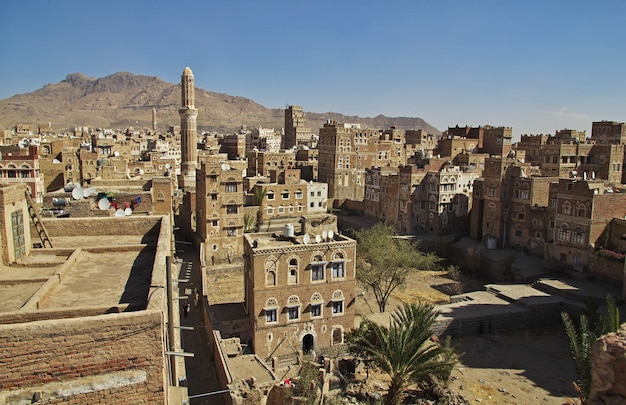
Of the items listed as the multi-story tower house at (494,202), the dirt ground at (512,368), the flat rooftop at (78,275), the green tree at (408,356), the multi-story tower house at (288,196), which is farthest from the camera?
the multi-story tower house at (288,196)

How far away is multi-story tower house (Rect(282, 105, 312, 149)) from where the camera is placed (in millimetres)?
93750

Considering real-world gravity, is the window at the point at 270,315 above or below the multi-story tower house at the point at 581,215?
below

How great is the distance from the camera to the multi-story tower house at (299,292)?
20.0 meters

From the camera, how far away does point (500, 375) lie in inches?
760

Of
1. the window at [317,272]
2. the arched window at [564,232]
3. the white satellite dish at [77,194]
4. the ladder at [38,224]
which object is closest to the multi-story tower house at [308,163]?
the arched window at [564,232]

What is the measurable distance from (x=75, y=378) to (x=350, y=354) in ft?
52.6

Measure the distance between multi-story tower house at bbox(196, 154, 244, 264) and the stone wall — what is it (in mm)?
28771

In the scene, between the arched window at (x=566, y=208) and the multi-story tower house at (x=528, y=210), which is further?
the multi-story tower house at (x=528, y=210)

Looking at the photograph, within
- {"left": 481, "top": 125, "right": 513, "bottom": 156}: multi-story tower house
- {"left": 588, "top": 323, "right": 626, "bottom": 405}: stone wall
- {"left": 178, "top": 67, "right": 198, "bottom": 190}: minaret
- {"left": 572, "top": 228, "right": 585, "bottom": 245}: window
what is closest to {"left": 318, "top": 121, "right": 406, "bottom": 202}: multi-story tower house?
{"left": 178, "top": 67, "right": 198, "bottom": 190}: minaret

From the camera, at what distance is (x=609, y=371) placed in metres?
5.57

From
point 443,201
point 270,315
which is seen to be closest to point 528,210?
point 443,201

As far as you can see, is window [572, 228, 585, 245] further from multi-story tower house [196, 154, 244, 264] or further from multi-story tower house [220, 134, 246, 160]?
multi-story tower house [220, 134, 246, 160]

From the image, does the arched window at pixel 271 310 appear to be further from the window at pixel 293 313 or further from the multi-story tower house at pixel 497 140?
the multi-story tower house at pixel 497 140

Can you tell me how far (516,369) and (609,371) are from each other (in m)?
15.9
